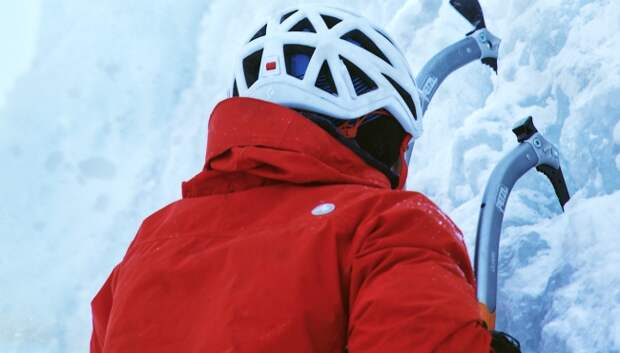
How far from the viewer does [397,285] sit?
0.93 meters

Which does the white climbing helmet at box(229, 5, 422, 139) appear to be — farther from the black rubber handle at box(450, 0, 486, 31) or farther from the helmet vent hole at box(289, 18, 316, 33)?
the black rubber handle at box(450, 0, 486, 31)

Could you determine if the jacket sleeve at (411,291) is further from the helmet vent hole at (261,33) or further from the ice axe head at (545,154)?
the ice axe head at (545,154)

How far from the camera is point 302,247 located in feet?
3.42

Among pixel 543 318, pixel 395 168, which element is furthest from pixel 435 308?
pixel 543 318

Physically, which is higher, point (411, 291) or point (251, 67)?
point (251, 67)

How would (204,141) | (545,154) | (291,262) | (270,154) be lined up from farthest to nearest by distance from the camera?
(204,141) → (545,154) → (270,154) → (291,262)

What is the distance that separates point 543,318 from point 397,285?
1.55m

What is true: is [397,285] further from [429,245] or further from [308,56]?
[308,56]

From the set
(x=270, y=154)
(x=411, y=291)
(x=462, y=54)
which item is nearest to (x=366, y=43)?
(x=270, y=154)

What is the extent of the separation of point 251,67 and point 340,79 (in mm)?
286

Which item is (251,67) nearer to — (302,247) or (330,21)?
(330,21)

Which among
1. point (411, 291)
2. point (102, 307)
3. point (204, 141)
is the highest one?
point (411, 291)

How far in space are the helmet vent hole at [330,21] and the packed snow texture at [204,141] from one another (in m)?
1.17

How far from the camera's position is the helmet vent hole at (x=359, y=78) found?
5.17ft
